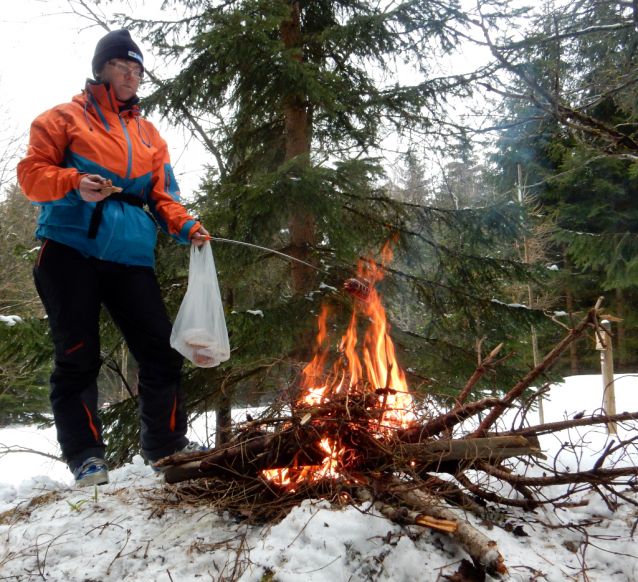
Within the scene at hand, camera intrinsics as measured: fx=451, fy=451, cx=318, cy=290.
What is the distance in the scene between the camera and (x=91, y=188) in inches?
94.3

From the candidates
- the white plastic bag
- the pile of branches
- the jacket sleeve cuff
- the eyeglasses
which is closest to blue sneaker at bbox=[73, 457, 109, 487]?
the pile of branches

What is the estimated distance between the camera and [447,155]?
5879mm

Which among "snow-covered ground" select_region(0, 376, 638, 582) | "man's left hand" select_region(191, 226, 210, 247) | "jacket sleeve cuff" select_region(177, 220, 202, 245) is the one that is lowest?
"snow-covered ground" select_region(0, 376, 638, 582)

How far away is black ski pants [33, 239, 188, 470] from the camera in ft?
8.55

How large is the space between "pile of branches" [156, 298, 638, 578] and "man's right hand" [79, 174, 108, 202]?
4.64 ft

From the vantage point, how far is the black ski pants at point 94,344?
103 inches

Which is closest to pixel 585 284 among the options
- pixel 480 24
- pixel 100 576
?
pixel 480 24

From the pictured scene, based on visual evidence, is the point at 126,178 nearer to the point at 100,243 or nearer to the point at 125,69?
the point at 100,243

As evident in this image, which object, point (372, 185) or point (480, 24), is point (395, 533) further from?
point (372, 185)

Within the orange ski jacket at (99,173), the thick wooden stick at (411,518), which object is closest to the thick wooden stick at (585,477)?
the thick wooden stick at (411,518)

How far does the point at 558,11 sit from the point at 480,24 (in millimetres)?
1624

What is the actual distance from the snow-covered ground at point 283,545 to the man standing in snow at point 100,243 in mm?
532

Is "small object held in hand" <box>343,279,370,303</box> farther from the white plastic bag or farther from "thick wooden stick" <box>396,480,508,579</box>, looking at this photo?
"thick wooden stick" <box>396,480,508,579</box>

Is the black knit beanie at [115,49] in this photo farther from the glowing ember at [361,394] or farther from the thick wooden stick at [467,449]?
the thick wooden stick at [467,449]
